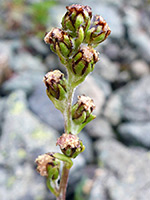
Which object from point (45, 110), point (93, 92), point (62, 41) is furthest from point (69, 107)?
point (93, 92)

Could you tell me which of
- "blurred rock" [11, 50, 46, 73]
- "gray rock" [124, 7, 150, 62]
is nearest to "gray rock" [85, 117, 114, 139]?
"blurred rock" [11, 50, 46, 73]

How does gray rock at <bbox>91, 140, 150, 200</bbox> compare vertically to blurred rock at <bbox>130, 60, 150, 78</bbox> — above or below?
below

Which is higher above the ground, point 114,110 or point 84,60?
point 114,110

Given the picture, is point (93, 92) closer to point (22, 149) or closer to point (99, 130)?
point (99, 130)

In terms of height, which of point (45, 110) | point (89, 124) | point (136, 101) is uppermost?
point (136, 101)

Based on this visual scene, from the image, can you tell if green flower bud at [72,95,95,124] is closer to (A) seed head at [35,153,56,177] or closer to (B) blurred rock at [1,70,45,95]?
(A) seed head at [35,153,56,177]

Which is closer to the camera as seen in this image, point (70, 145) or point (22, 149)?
point (70, 145)
